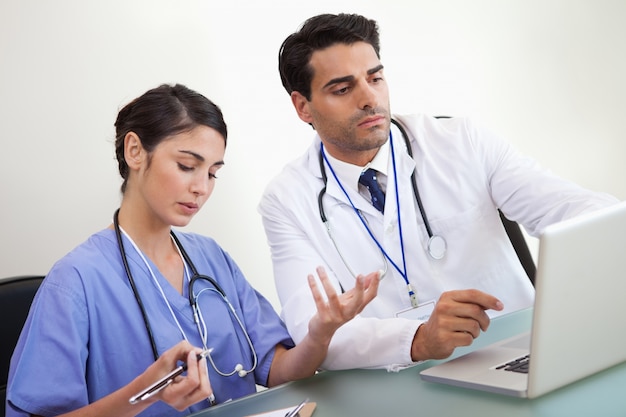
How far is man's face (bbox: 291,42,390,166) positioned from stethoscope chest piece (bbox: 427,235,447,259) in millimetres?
283

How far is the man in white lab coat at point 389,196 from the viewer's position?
5.53 feet

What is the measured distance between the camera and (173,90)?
1485mm

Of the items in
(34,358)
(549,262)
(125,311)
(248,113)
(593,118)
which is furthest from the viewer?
(593,118)

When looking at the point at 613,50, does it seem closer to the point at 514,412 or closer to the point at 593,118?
the point at 593,118

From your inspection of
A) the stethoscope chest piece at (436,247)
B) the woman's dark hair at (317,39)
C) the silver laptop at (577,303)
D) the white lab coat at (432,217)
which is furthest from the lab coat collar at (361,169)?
the silver laptop at (577,303)

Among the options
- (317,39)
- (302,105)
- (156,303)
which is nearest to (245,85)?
(302,105)

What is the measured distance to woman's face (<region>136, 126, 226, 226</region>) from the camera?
54.2 inches

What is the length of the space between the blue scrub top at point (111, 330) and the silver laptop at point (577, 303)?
639mm

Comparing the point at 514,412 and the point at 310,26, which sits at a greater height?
the point at 310,26

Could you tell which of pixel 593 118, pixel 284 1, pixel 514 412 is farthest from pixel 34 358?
pixel 593 118

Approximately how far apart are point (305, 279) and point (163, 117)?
481mm

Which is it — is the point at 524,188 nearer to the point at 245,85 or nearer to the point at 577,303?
the point at 577,303

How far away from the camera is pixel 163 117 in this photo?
1409mm

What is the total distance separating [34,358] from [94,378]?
0.42ft
